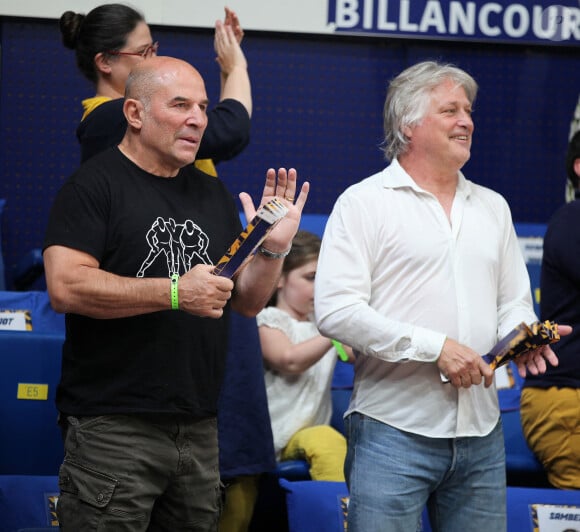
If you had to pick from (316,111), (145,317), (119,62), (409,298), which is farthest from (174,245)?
(316,111)

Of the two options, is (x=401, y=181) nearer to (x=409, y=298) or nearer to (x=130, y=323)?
(x=409, y=298)

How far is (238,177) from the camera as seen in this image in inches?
194

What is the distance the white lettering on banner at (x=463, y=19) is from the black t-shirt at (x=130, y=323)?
2.86 m

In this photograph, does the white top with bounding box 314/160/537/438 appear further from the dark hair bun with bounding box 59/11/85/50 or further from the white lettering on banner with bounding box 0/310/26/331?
the white lettering on banner with bounding box 0/310/26/331

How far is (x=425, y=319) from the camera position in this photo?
233cm

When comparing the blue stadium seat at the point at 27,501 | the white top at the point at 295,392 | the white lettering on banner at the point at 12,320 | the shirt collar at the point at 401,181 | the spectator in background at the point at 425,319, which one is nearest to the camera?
the spectator in background at the point at 425,319

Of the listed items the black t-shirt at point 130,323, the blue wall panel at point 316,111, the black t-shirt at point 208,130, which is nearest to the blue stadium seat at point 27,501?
the black t-shirt at point 130,323

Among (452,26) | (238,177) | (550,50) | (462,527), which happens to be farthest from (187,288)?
(550,50)

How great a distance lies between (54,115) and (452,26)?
2.01 meters

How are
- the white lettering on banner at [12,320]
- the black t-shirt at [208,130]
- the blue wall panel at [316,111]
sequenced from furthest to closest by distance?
the blue wall panel at [316,111] → the white lettering on banner at [12,320] → the black t-shirt at [208,130]

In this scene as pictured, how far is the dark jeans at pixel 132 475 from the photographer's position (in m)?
2.06

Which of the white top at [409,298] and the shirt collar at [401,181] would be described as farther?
the shirt collar at [401,181]

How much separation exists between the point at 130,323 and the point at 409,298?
0.67m

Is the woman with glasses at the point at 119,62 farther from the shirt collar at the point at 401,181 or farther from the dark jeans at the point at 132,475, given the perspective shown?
the dark jeans at the point at 132,475
